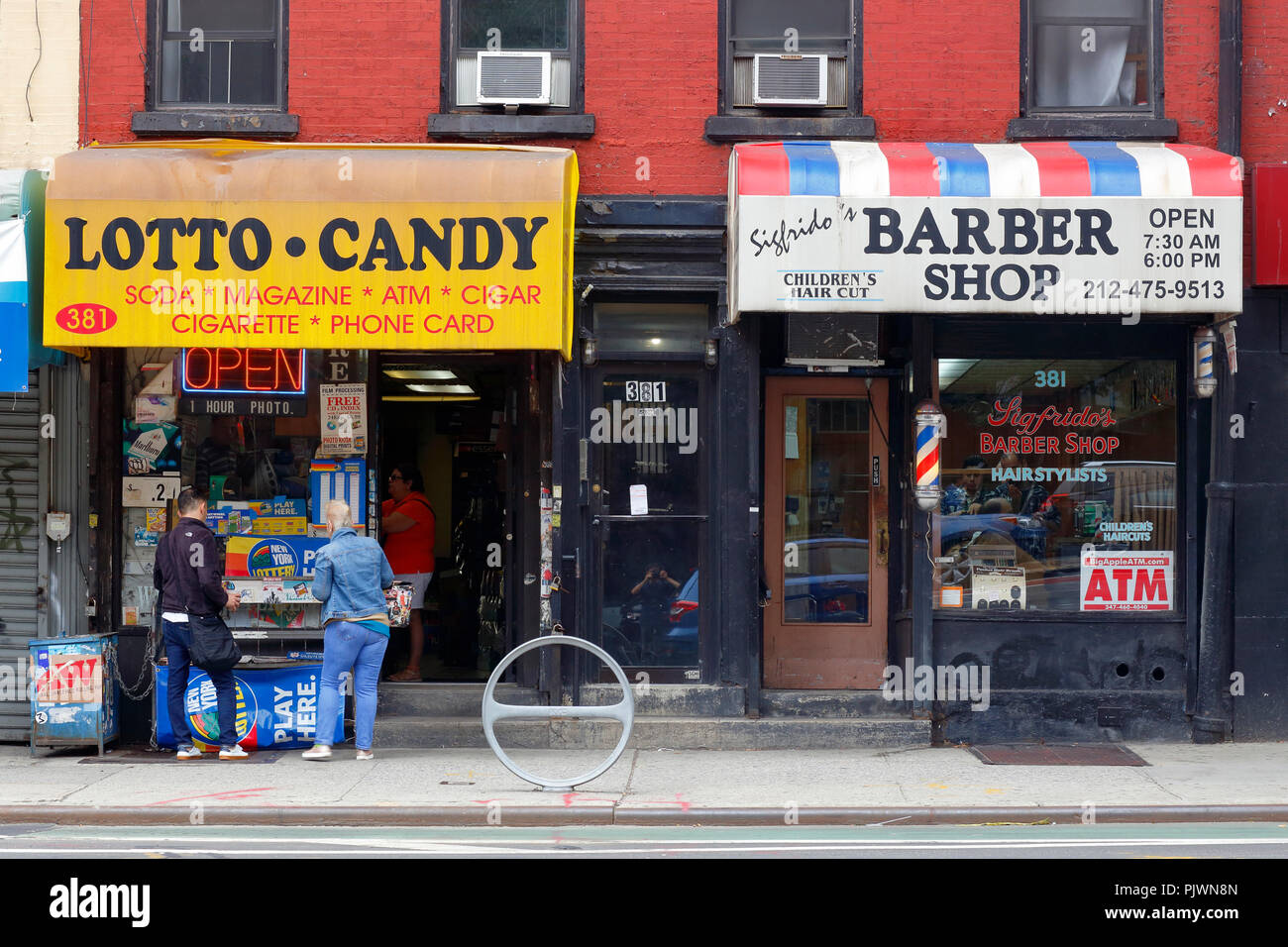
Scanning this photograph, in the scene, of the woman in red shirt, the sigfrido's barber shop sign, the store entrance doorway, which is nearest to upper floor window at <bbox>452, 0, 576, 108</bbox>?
the sigfrido's barber shop sign

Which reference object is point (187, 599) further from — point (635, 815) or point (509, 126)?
point (509, 126)

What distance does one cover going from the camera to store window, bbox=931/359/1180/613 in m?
10.9

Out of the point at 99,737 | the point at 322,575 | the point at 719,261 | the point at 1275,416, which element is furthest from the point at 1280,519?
the point at 99,737

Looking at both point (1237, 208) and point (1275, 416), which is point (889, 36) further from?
point (1275, 416)

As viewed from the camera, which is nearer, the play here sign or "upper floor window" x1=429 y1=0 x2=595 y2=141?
"upper floor window" x1=429 y1=0 x2=595 y2=141

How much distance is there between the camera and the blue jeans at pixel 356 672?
988 centimetres

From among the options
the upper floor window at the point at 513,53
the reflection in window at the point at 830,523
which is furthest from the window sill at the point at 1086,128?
the upper floor window at the point at 513,53

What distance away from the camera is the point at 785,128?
Result: 10664mm

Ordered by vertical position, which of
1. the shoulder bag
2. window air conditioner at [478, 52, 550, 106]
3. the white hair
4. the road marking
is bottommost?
the road marking

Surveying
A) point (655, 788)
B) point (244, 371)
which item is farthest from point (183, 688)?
point (655, 788)

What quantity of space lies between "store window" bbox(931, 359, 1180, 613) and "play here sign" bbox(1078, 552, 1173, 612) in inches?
0.6

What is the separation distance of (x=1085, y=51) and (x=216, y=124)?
7.06 meters

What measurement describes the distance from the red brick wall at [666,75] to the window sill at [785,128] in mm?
130

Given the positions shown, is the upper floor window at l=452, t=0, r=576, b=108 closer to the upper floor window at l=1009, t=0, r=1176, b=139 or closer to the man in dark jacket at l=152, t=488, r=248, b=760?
the upper floor window at l=1009, t=0, r=1176, b=139
